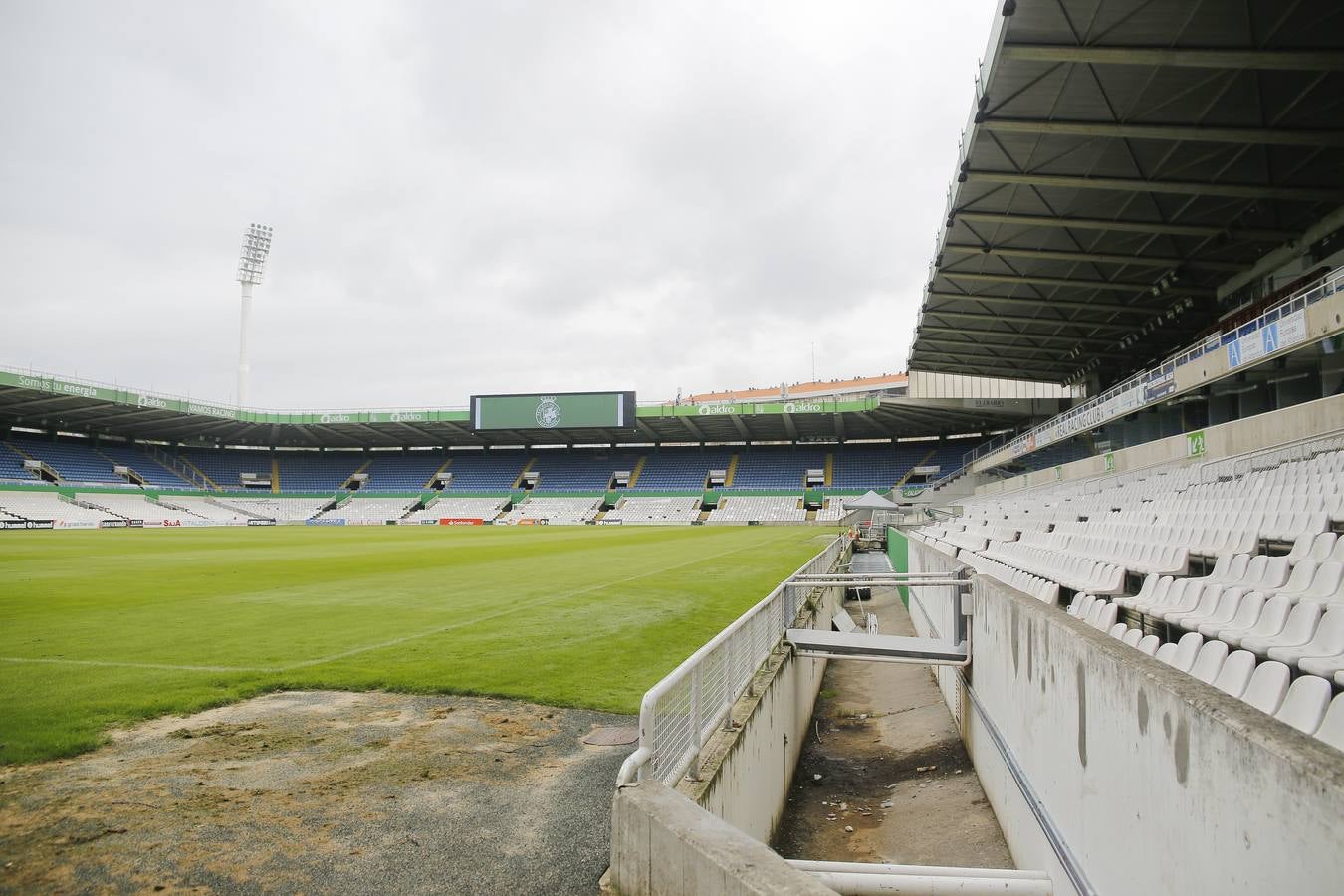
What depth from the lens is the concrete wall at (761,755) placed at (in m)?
4.80

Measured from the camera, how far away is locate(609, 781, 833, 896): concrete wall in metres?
2.48

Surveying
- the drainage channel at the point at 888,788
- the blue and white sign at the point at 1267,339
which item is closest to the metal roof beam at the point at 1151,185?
the blue and white sign at the point at 1267,339

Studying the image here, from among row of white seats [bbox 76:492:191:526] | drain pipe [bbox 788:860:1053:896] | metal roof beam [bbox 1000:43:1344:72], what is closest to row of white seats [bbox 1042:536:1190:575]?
drain pipe [bbox 788:860:1053:896]

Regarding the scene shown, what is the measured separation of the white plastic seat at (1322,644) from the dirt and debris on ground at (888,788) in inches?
116

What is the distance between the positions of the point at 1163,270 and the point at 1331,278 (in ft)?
34.6

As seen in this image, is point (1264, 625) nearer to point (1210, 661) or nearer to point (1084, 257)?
point (1210, 661)

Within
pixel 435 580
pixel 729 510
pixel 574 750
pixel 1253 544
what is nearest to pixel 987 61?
pixel 1253 544

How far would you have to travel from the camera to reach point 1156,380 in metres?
20.5

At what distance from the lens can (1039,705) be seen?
4.83 m

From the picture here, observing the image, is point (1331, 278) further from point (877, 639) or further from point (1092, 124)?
point (877, 639)

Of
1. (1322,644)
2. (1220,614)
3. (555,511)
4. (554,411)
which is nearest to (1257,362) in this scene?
(1220,614)

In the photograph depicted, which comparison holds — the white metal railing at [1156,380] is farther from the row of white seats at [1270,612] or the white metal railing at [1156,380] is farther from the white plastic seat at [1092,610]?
the row of white seats at [1270,612]

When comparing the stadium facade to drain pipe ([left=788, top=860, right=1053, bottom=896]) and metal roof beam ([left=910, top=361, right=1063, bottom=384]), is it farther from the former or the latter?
metal roof beam ([left=910, top=361, right=1063, bottom=384])

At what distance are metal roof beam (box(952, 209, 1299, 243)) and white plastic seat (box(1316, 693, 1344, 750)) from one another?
60.4 ft
